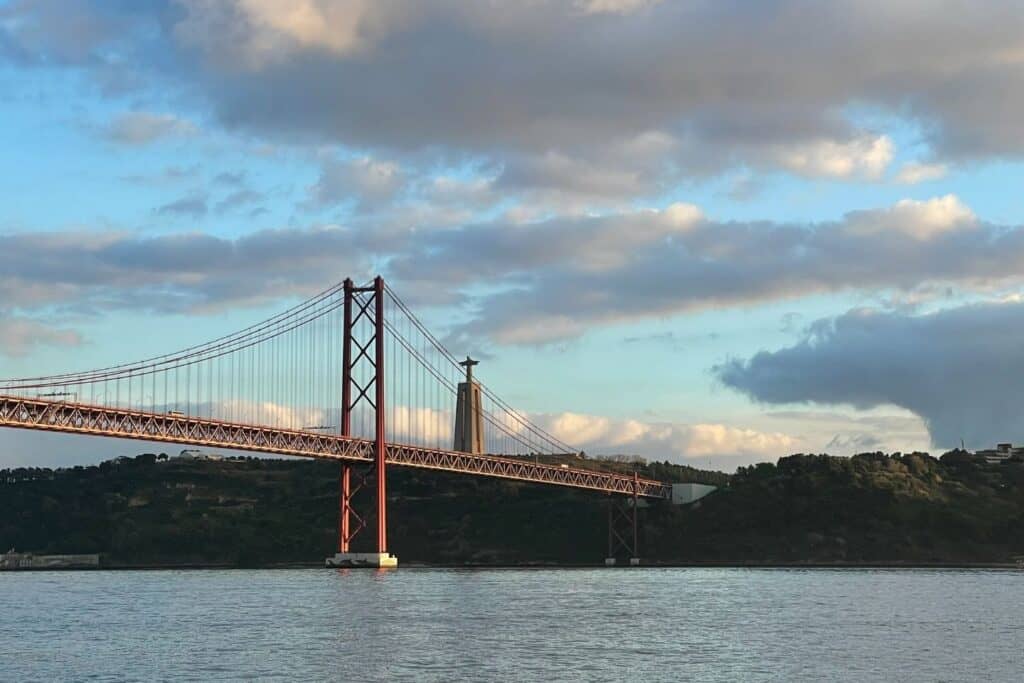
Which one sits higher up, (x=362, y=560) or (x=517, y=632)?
(x=362, y=560)

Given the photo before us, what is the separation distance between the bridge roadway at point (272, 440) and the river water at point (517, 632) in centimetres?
1133

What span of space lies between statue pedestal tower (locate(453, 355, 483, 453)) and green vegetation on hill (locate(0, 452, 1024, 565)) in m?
7.35

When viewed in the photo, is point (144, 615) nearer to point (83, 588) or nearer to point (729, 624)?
point (729, 624)

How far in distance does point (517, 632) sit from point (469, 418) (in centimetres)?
10134

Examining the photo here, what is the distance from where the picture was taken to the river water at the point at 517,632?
1613 inches

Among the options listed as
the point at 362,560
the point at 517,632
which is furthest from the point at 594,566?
the point at 517,632

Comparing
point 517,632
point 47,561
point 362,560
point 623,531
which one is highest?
point 623,531

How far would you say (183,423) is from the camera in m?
102

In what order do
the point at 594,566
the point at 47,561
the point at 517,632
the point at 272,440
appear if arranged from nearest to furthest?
1. the point at 517,632
2. the point at 272,440
3. the point at 594,566
4. the point at 47,561

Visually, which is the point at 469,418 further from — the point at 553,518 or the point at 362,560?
the point at 362,560

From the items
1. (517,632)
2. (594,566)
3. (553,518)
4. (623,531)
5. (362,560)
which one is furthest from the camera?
(553,518)

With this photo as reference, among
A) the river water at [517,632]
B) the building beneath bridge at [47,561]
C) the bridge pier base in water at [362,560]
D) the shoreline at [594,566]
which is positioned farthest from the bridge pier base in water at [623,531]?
the building beneath bridge at [47,561]

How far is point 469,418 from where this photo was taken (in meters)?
154

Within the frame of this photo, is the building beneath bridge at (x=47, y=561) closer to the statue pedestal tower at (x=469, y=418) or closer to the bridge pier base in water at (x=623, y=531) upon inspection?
the statue pedestal tower at (x=469, y=418)
